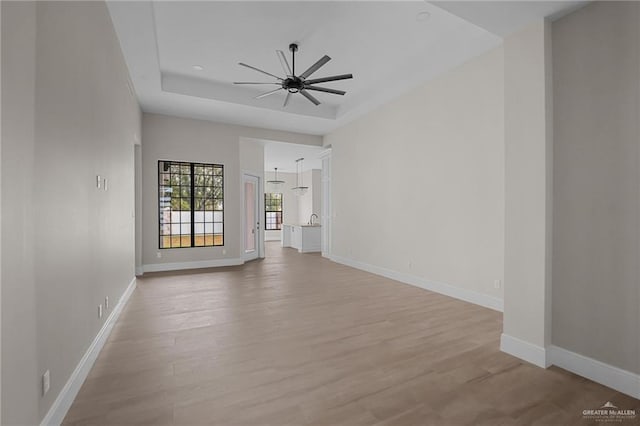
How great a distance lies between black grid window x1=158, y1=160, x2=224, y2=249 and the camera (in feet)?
22.3

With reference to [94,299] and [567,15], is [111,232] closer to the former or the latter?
[94,299]

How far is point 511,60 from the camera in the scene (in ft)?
9.34

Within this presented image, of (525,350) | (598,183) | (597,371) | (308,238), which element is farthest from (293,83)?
(308,238)

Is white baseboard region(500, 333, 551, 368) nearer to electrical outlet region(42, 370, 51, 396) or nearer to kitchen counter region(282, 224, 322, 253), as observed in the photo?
electrical outlet region(42, 370, 51, 396)

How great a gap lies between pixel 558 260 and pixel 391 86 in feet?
13.0

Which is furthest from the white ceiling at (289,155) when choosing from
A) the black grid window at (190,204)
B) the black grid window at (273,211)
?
the black grid window at (190,204)

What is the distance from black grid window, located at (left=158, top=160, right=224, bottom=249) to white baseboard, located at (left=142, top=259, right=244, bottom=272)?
15.1 inches

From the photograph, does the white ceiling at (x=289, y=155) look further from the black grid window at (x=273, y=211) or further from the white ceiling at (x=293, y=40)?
the white ceiling at (x=293, y=40)

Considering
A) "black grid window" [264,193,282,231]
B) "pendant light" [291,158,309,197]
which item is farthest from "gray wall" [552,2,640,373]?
"black grid window" [264,193,282,231]

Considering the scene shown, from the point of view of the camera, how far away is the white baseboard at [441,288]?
13.5 feet

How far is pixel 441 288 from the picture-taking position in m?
4.85

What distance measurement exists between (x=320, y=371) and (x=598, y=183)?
2608mm

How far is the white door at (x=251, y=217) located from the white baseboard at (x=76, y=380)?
4.96 metres

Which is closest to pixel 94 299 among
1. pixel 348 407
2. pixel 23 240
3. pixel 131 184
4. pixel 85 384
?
pixel 85 384
